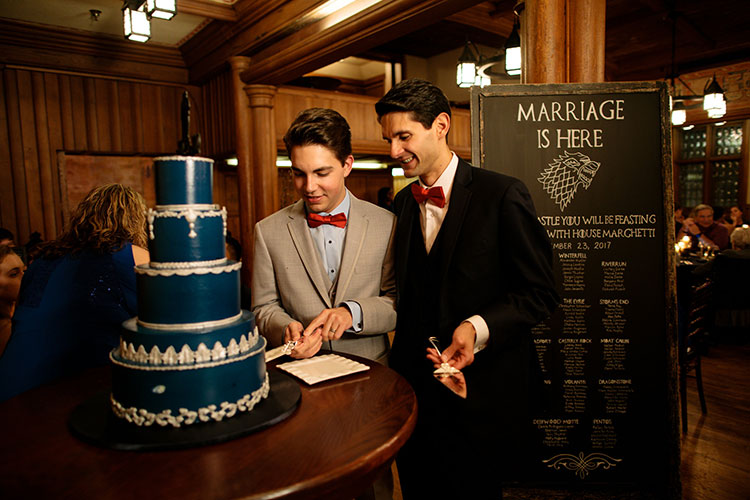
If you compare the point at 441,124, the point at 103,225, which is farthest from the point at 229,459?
the point at 103,225

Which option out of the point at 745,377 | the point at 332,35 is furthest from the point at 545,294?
the point at 745,377

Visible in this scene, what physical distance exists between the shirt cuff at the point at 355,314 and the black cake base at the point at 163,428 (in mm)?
519

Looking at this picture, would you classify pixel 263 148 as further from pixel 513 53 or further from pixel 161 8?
pixel 513 53

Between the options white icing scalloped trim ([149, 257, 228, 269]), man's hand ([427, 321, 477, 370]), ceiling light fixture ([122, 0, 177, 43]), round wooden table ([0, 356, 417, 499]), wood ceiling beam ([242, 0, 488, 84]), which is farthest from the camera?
ceiling light fixture ([122, 0, 177, 43])

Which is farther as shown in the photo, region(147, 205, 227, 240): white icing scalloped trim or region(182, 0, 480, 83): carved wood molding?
region(182, 0, 480, 83): carved wood molding

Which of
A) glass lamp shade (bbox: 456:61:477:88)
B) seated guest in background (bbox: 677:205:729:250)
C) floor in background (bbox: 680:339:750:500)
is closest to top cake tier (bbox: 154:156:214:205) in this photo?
floor in background (bbox: 680:339:750:500)

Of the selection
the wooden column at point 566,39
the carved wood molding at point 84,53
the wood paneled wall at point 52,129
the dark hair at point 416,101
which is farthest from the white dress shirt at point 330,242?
the carved wood molding at point 84,53

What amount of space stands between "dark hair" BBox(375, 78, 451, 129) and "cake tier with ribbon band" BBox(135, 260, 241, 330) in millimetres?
923

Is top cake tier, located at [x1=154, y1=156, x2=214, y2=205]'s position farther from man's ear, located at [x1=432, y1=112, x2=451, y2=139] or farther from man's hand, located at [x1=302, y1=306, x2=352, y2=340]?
man's ear, located at [x1=432, y1=112, x2=451, y2=139]

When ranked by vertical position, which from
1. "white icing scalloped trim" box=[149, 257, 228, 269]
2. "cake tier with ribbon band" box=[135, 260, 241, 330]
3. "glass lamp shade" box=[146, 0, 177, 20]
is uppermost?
"glass lamp shade" box=[146, 0, 177, 20]

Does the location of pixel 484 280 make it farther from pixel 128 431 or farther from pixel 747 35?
pixel 747 35

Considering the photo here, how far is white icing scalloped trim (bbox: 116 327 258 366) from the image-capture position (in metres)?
1.12

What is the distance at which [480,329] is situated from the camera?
1.58m

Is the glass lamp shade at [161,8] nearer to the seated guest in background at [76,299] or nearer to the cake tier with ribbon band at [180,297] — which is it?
the seated guest in background at [76,299]
